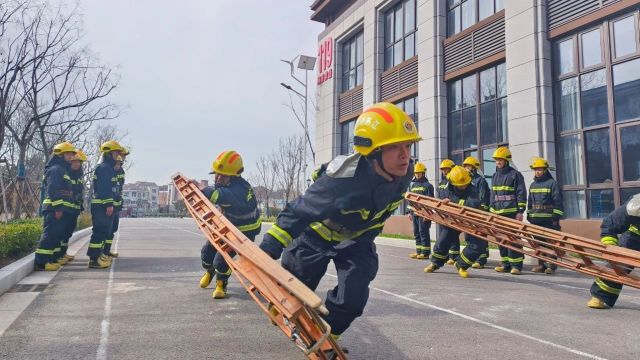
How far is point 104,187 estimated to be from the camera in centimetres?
799

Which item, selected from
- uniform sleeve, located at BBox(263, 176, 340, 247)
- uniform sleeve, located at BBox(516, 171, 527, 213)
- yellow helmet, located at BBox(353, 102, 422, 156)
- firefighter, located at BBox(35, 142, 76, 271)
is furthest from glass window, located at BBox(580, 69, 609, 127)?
firefighter, located at BBox(35, 142, 76, 271)

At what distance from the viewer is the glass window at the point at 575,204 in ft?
35.4

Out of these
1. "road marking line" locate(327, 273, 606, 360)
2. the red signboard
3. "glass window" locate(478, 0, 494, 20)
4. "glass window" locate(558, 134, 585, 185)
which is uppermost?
the red signboard

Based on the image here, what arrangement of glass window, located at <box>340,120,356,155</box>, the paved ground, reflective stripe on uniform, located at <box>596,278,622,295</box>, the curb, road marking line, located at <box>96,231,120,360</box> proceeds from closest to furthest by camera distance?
road marking line, located at <box>96,231,120,360</box>, the paved ground, reflective stripe on uniform, located at <box>596,278,622,295</box>, the curb, glass window, located at <box>340,120,356,155</box>

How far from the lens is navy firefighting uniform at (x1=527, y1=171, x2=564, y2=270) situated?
325 inches

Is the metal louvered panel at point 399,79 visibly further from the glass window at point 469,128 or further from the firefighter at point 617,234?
the firefighter at point 617,234

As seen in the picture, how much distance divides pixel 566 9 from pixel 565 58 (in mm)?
1203

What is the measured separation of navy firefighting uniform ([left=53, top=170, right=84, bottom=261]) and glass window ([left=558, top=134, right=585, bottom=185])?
11.1m

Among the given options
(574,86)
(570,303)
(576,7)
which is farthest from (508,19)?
(570,303)

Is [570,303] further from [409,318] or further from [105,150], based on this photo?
[105,150]

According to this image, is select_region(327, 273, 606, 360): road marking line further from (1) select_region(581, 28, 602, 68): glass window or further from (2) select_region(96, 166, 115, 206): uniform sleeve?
(1) select_region(581, 28, 602, 68): glass window

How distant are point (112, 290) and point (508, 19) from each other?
1209 cm

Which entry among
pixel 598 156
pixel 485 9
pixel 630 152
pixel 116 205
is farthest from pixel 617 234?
pixel 485 9

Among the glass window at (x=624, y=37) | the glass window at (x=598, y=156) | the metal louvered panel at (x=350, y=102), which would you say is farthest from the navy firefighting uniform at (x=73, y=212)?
the metal louvered panel at (x=350, y=102)
